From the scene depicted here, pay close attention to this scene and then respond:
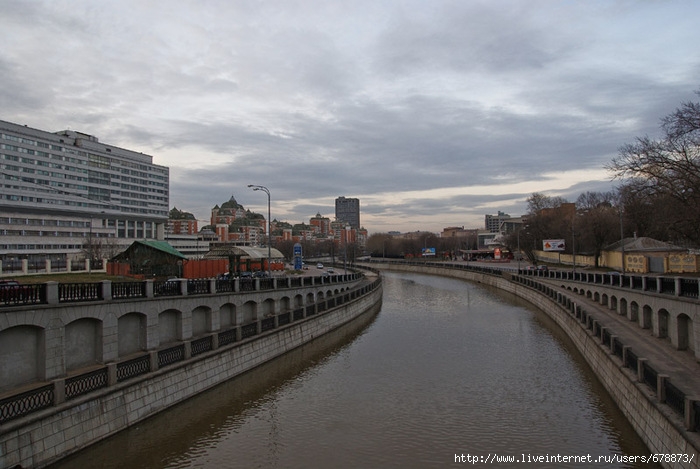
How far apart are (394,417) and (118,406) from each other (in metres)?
10.3

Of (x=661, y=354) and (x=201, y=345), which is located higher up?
(x=201, y=345)

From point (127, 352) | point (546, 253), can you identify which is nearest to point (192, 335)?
point (127, 352)

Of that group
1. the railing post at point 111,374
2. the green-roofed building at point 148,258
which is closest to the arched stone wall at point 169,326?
the railing post at point 111,374

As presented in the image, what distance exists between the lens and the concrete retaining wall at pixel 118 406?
535 inches

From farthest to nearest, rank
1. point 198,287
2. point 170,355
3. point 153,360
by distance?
1. point 198,287
2. point 170,355
3. point 153,360

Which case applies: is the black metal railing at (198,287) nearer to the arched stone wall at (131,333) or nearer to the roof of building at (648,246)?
the arched stone wall at (131,333)

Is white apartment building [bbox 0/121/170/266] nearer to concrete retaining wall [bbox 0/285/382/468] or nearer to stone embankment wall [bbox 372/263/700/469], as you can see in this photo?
concrete retaining wall [bbox 0/285/382/468]

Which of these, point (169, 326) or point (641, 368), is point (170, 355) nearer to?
point (169, 326)

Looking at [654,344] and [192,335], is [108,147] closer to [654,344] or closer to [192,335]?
[192,335]

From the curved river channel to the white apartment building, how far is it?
5849cm

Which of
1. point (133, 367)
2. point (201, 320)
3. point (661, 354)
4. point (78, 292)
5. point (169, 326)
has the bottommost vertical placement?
point (661, 354)

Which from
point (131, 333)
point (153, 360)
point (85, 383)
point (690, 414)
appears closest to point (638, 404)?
point (690, 414)

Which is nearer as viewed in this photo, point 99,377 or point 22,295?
point 99,377

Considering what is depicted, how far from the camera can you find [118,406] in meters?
17.2
